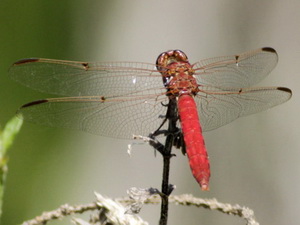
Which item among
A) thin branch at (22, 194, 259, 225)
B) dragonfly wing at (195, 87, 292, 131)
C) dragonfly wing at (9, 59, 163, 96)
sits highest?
dragonfly wing at (9, 59, 163, 96)

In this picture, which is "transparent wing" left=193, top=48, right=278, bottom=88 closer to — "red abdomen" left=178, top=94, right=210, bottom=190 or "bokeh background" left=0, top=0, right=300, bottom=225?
"red abdomen" left=178, top=94, right=210, bottom=190

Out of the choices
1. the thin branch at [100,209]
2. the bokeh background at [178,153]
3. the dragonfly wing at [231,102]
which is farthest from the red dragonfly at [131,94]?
the bokeh background at [178,153]

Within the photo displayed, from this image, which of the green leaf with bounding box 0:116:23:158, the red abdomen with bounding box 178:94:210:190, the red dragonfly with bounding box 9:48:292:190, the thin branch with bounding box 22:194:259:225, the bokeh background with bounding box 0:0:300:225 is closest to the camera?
the green leaf with bounding box 0:116:23:158

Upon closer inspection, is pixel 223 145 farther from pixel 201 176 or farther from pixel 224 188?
pixel 201 176

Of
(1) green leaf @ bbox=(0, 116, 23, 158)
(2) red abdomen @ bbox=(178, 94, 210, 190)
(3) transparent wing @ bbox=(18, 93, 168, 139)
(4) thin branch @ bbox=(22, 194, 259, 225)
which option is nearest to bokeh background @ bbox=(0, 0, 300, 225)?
(3) transparent wing @ bbox=(18, 93, 168, 139)

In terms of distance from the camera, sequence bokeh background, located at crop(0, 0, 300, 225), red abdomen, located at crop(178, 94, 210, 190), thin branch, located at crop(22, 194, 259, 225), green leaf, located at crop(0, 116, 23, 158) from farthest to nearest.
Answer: bokeh background, located at crop(0, 0, 300, 225), red abdomen, located at crop(178, 94, 210, 190), thin branch, located at crop(22, 194, 259, 225), green leaf, located at crop(0, 116, 23, 158)

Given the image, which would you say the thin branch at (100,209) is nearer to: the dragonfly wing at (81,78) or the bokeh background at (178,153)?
the dragonfly wing at (81,78)
